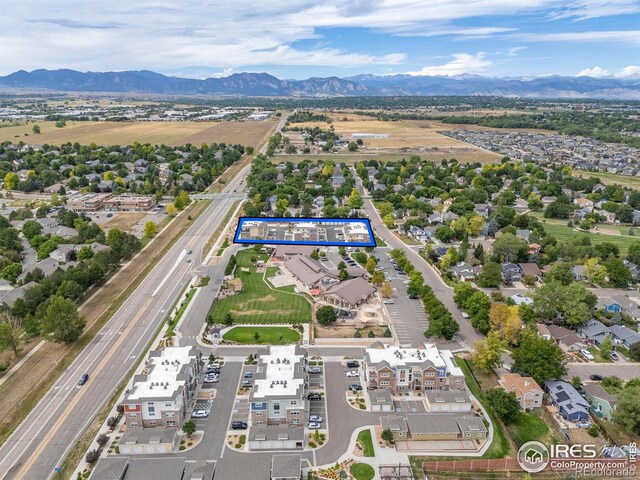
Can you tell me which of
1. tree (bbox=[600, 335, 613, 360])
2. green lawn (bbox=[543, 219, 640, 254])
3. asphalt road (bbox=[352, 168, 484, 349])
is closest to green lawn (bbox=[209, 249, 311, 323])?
asphalt road (bbox=[352, 168, 484, 349])

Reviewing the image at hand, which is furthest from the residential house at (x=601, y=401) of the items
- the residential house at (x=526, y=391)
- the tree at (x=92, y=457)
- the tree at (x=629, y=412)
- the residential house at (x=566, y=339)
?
the tree at (x=92, y=457)

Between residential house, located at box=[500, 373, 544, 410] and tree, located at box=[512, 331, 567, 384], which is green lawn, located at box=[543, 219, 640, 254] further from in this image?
residential house, located at box=[500, 373, 544, 410]

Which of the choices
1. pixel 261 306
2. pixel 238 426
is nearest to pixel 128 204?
pixel 261 306

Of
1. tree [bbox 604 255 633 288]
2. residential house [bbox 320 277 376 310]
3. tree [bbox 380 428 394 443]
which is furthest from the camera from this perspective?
tree [bbox 604 255 633 288]

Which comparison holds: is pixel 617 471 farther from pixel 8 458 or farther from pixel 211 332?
pixel 8 458

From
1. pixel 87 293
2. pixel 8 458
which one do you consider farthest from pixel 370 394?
pixel 87 293

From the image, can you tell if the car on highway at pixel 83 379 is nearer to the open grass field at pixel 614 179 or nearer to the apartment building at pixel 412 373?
the apartment building at pixel 412 373
